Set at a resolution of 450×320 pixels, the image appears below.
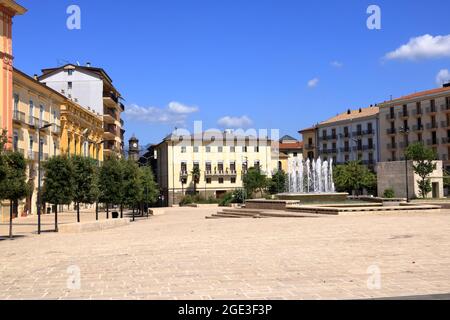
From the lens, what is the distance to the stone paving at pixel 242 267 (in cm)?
770

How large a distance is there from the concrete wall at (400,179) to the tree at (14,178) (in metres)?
37.5

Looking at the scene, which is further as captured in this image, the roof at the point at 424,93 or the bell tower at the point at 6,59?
the roof at the point at 424,93

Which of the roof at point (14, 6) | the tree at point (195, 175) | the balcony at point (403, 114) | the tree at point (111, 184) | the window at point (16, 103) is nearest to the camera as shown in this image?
the tree at point (111, 184)

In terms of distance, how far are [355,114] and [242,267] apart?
250 ft

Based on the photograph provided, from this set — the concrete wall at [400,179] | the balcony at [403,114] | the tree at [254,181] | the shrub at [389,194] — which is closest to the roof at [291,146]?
the tree at [254,181]

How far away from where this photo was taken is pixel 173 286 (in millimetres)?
8156

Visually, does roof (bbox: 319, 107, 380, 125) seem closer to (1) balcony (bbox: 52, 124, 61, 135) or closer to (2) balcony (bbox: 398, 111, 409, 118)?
(2) balcony (bbox: 398, 111, 409, 118)

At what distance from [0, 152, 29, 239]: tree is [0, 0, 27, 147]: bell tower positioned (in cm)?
1613

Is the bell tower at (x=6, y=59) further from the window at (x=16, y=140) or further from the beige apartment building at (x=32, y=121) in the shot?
the window at (x=16, y=140)

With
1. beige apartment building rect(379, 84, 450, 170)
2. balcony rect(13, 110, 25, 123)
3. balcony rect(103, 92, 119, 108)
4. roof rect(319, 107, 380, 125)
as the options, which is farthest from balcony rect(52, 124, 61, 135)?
roof rect(319, 107, 380, 125)

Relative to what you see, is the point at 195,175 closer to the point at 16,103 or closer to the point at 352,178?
the point at 352,178

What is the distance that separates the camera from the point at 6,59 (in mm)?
35812

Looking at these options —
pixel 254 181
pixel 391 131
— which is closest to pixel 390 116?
pixel 391 131

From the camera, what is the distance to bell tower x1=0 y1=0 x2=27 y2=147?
3528cm
